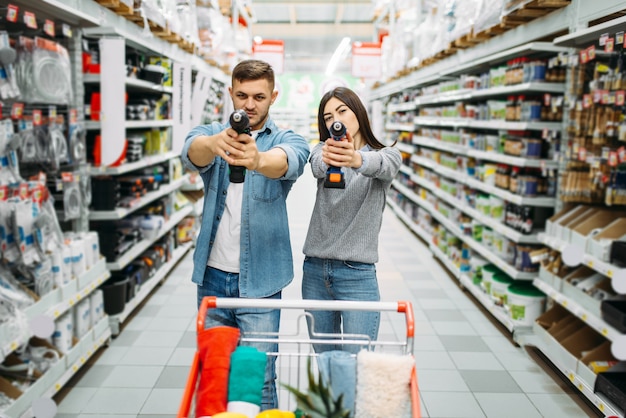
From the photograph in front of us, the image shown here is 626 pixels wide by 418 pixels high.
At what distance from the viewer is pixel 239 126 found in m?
1.57

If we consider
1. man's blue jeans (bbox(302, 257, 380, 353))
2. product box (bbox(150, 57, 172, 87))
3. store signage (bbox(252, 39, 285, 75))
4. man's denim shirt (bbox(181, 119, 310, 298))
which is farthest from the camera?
store signage (bbox(252, 39, 285, 75))

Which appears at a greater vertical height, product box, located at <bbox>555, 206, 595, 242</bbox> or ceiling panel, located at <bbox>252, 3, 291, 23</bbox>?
ceiling panel, located at <bbox>252, 3, 291, 23</bbox>

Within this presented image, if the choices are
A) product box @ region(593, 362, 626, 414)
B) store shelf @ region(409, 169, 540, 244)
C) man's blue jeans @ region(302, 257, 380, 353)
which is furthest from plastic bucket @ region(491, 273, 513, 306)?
man's blue jeans @ region(302, 257, 380, 353)

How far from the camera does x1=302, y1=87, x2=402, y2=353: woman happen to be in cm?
223

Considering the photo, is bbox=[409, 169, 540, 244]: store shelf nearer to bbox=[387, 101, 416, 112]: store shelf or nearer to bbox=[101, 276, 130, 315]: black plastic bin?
bbox=[387, 101, 416, 112]: store shelf

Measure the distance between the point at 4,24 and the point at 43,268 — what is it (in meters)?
1.45

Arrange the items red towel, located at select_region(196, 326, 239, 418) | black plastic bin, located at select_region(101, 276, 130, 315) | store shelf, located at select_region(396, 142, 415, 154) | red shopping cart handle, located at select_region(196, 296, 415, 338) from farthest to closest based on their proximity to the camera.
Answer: store shelf, located at select_region(396, 142, 415, 154) < black plastic bin, located at select_region(101, 276, 130, 315) < red shopping cart handle, located at select_region(196, 296, 415, 338) < red towel, located at select_region(196, 326, 239, 418)

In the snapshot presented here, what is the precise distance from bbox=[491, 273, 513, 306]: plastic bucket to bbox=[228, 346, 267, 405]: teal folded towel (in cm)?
337

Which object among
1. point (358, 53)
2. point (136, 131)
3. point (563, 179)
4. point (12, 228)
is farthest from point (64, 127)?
point (358, 53)

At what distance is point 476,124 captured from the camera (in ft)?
17.6

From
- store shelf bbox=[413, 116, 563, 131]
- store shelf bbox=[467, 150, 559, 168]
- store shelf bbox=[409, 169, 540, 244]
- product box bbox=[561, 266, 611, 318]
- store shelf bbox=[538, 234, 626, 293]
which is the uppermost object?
store shelf bbox=[413, 116, 563, 131]

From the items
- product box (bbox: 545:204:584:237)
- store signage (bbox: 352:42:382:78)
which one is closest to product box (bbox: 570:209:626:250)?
product box (bbox: 545:204:584:237)

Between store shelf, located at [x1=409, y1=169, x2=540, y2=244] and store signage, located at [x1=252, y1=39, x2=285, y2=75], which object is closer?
store shelf, located at [x1=409, y1=169, x2=540, y2=244]

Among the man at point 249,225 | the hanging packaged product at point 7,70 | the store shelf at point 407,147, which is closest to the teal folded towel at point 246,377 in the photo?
the man at point 249,225
